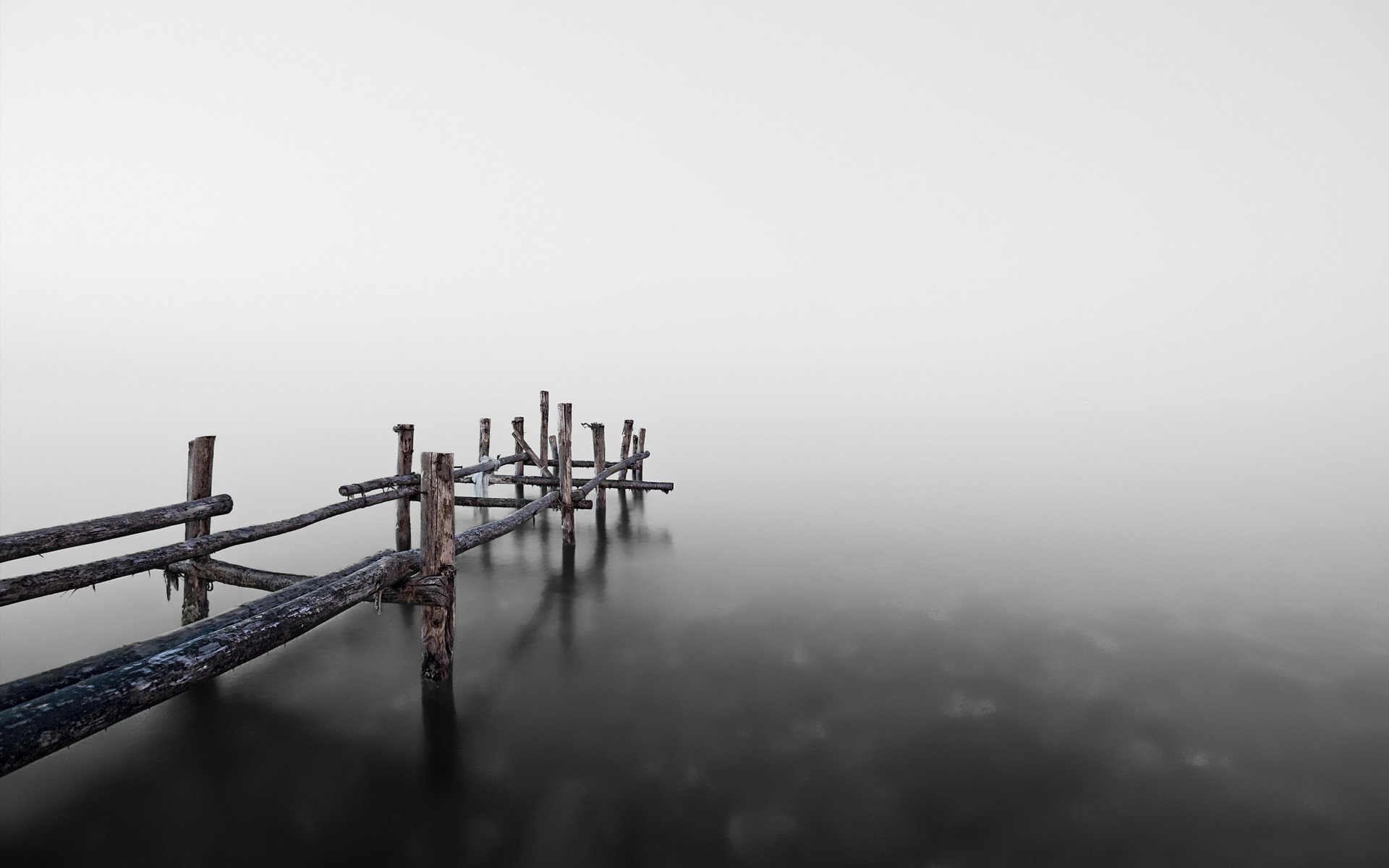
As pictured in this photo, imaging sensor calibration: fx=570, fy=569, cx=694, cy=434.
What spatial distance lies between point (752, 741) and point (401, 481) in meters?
7.05

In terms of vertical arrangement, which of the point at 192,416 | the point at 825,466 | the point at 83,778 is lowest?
the point at 83,778

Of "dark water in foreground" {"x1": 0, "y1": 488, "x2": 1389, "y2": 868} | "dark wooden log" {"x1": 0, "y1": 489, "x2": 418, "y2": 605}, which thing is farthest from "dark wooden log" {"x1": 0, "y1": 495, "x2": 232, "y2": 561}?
"dark water in foreground" {"x1": 0, "y1": 488, "x2": 1389, "y2": 868}

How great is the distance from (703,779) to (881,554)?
8.55 metres

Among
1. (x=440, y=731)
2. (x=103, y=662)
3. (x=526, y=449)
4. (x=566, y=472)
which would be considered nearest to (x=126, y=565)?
(x=103, y=662)

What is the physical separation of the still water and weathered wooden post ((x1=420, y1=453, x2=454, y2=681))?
2.89 ft

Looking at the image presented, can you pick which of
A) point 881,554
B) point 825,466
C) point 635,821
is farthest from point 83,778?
point 825,466

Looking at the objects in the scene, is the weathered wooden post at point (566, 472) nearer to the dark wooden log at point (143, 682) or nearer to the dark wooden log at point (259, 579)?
the dark wooden log at point (259, 579)

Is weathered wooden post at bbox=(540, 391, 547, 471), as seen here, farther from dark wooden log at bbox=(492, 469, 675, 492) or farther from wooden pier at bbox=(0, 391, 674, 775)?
wooden pier at bbox=(0, 391, 674, 775)

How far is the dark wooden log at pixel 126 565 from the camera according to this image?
4.73m

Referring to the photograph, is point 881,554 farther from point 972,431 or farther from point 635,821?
point 972,431

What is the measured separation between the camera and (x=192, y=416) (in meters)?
39.3

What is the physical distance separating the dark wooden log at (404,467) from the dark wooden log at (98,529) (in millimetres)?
3422

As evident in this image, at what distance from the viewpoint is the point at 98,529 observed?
497 centimetres

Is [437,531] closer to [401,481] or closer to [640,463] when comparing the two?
[401,481]
